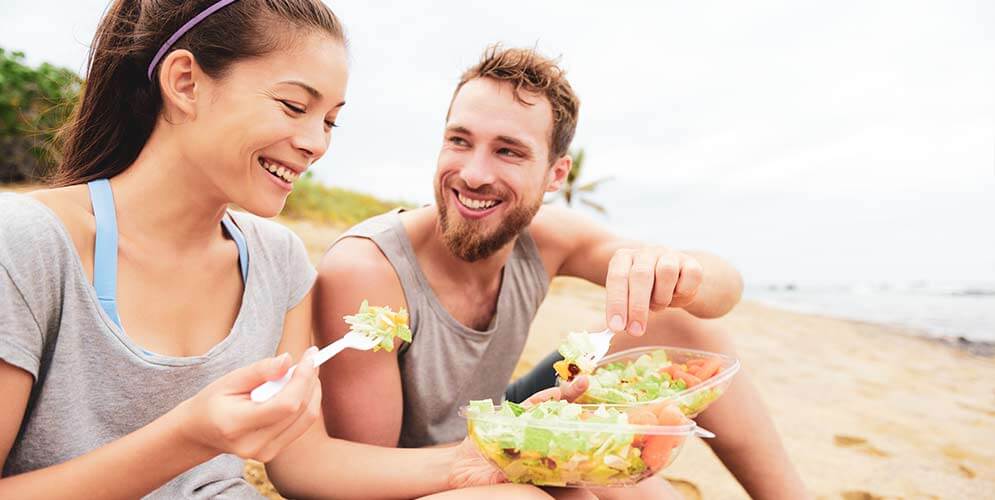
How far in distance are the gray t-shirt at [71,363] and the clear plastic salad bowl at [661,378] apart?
1.02m

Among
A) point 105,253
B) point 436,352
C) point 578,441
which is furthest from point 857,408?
point 105,253

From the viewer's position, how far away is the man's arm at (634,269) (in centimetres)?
197

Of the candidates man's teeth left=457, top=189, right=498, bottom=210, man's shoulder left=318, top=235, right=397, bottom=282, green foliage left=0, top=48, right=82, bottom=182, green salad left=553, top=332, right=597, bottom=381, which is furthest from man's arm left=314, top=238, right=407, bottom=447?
green foliage left=0, top=48, right=82, bottom=182

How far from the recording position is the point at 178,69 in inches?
69.1

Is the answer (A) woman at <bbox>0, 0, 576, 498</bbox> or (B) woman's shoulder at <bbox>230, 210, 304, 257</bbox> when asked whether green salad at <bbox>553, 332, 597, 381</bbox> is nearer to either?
(A) woman at <bbox>0, 0, 576, 498</bbox>

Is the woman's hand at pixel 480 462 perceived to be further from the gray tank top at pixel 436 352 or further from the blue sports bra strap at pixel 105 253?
the blue sports bra strap at pixel 105 253

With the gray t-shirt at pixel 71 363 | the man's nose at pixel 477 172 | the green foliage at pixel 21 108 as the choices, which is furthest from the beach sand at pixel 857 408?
the green foliage at pixel 21 108

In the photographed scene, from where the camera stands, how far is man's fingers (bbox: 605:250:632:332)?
1946 mm

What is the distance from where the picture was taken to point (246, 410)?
127 centimetres

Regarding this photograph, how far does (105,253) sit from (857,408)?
17.5 feet

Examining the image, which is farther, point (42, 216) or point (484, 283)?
point (484, 283)

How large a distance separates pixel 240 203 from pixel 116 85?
1.69ft

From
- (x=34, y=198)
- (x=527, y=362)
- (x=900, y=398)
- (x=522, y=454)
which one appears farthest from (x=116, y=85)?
(x=900, y=398)

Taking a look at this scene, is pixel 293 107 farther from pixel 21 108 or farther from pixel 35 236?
pixel 21 108
